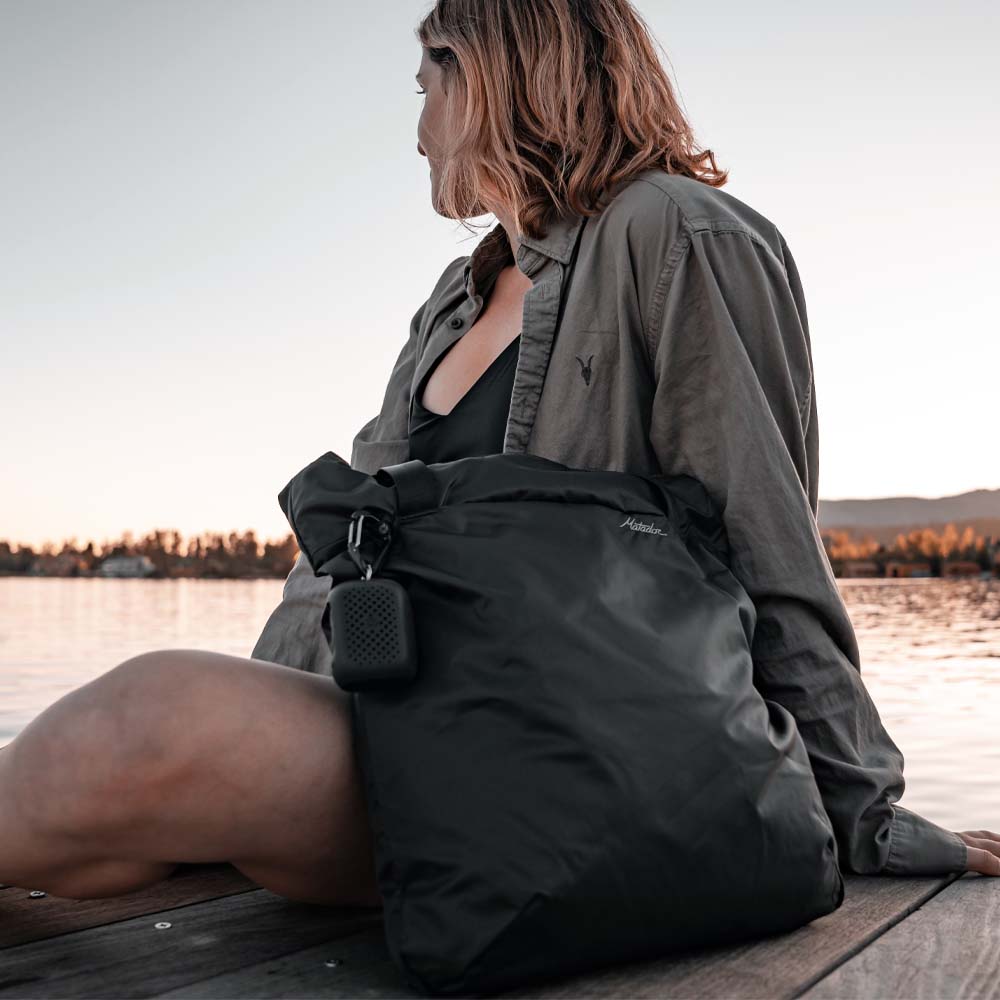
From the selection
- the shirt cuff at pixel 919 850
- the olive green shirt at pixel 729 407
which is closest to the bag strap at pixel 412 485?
the olive green shirt at pixel 729 407

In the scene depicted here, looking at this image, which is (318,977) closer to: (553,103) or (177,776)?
(177,776)

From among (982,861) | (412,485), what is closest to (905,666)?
(982,861)

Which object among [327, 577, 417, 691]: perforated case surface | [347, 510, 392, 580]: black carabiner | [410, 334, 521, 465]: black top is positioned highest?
[410, 334, 521, 465]: black top

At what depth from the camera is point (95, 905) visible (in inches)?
50.8

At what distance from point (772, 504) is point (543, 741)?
20.0 inches

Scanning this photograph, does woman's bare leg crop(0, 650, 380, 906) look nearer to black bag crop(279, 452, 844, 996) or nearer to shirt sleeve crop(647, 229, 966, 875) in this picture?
black bag crop(279, 452, 844, 996)

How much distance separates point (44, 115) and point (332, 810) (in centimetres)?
1456

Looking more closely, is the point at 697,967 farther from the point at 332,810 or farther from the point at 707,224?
the point at 707,224

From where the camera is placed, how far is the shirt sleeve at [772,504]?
1.30 meters

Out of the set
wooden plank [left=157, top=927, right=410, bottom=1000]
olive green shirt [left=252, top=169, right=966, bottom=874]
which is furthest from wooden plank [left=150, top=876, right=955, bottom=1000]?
olive green shirt [left=252, top=169, right=966, bottom=874]

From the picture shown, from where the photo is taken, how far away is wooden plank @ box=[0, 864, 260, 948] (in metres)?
1.19

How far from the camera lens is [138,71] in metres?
12.7

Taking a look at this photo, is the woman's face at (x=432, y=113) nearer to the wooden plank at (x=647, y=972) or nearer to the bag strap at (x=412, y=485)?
the bag strap at (x=412, y=485)

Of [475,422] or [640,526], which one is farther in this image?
[475,422]
